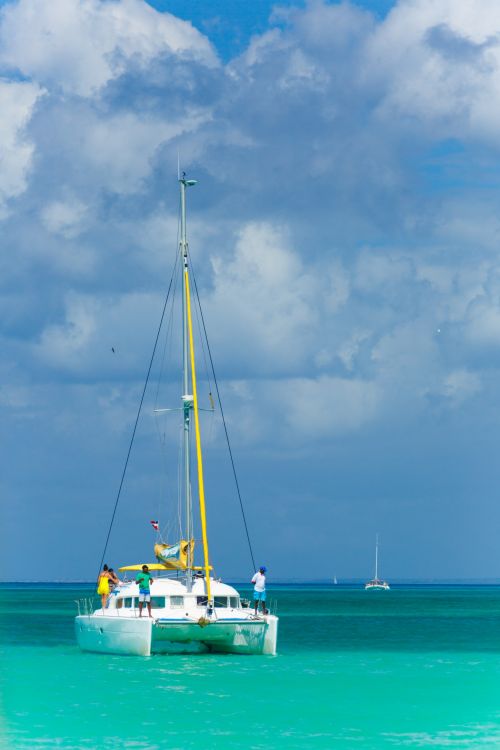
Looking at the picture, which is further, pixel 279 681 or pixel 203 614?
pixel 203 614

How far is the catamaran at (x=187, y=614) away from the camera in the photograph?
49.8m

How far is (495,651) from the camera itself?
2667 inches

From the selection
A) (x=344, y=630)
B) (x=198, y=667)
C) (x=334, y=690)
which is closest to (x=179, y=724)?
(x=334, y=690)

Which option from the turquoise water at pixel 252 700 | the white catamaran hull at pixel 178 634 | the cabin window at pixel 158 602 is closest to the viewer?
the turquoise water at pixel 252 700

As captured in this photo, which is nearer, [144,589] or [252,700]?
[252,700]

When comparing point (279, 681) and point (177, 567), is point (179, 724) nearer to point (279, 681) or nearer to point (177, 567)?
point (279, 681)

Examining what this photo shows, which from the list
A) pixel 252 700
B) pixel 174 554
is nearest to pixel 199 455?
pixel 174 554

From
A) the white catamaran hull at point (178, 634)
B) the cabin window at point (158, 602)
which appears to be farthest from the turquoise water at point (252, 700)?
the cabin window at point (158, 602)

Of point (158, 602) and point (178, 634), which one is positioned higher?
point (158, 602)

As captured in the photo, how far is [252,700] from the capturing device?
40.1 m

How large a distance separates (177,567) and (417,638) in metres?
30.4

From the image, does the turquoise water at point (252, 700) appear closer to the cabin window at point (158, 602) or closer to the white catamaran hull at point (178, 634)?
the white catamaran hull at point (178, 634)

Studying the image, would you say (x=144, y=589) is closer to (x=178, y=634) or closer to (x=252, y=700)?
(x=178, y=634)

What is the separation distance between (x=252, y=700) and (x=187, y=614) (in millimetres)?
10525
